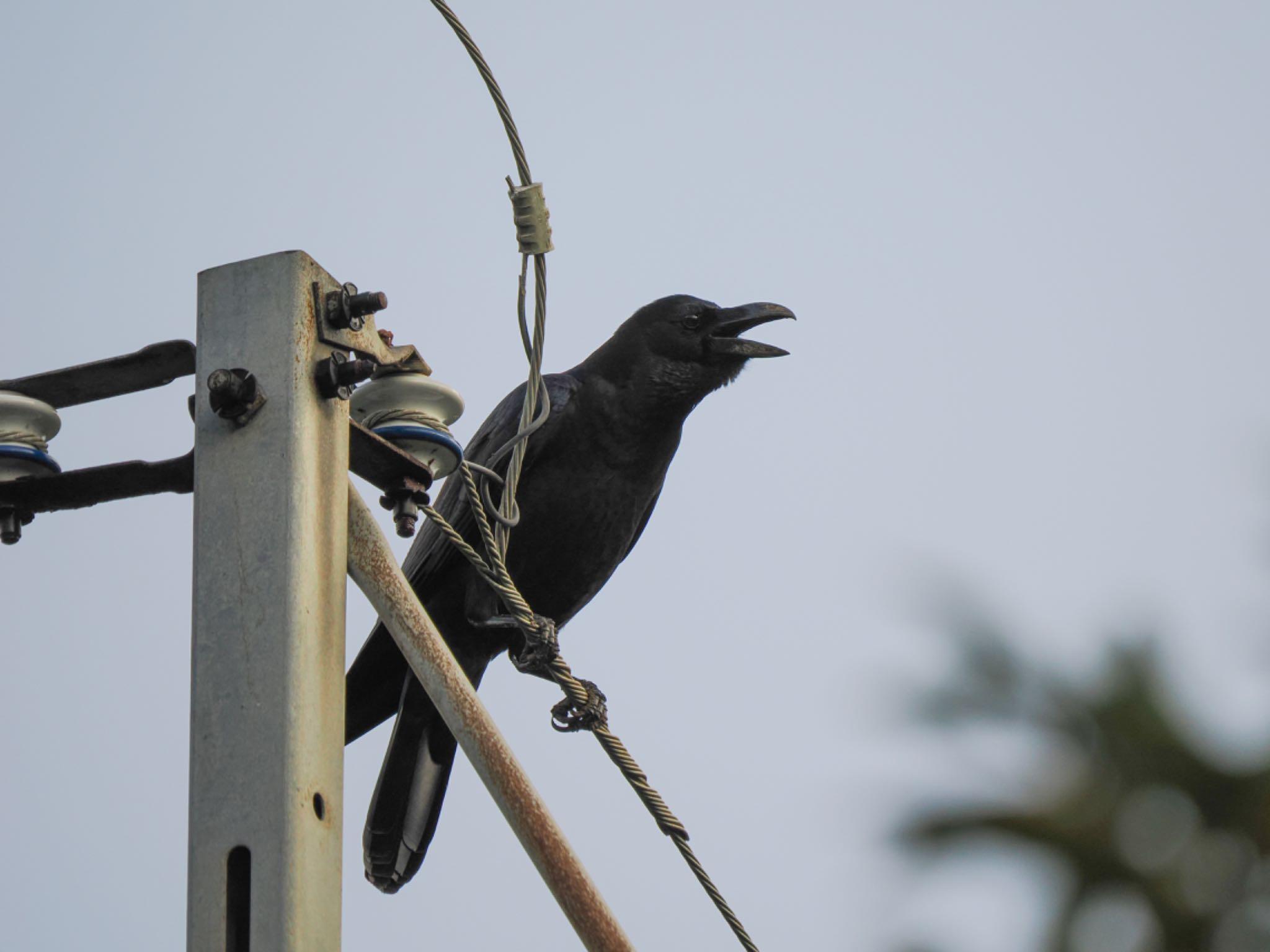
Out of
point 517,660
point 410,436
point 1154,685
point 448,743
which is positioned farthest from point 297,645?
point 448,743

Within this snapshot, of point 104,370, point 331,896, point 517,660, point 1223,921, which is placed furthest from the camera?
point 517,660

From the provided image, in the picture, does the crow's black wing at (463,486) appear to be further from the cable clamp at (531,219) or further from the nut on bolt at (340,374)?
the nut on bolt at (340,374)

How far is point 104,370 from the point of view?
3.39 meters

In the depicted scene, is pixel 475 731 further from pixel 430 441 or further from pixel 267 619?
pixel 430 441

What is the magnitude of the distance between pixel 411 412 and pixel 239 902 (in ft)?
3.44

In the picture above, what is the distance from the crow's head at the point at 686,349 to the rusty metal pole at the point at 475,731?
11.3ft

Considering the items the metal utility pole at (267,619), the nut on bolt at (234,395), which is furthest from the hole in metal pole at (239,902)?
the nut on bolt at (234,395)

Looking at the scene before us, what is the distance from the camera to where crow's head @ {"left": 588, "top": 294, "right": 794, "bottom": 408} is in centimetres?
660

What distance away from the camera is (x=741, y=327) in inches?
267

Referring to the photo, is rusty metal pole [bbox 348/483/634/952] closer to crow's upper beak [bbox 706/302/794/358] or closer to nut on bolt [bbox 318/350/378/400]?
nut on bolt [bbox 318/350/378/400]

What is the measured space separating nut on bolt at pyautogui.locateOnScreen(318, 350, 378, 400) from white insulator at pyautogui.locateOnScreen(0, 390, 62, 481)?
0.62 meters

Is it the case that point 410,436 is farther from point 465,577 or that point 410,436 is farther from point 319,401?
point 465,577

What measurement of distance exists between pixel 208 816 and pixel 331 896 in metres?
0.23

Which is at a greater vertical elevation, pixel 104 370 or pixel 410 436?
pixel 104 370
